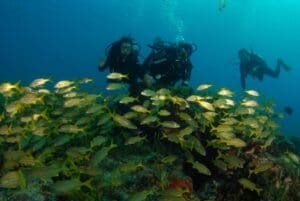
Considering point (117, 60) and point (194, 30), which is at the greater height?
point (194, 30)

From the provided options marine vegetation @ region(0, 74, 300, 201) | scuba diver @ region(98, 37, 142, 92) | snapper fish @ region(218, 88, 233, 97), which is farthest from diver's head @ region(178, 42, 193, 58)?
snapper fish @ region(218, 88, 233, 97)

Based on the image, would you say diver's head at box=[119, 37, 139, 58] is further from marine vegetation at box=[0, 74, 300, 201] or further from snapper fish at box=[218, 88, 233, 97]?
snapper fish at box=[218, 88, 233, 97]

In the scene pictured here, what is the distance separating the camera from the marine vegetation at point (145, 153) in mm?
6098

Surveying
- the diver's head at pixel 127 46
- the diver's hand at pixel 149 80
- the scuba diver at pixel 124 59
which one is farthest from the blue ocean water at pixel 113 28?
the diver's hand at pixel 149 80

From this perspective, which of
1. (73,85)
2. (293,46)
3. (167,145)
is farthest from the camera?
(293,46)

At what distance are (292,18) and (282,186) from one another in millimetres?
123212

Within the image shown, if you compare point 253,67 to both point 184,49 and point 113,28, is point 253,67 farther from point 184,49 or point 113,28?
point 113,28

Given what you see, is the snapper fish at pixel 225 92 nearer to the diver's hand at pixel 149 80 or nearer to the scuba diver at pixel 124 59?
the diver's hand at pixel 149 80

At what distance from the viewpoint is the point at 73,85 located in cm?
Answer: 877

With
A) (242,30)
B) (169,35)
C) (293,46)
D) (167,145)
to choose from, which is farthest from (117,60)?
(293,46)

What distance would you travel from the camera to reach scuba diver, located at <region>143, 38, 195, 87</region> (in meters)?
10.3

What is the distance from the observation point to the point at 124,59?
10.4m

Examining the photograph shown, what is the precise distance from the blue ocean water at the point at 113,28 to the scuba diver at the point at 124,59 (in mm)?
63846

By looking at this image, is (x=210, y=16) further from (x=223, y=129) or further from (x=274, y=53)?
(x=223, y=129)
